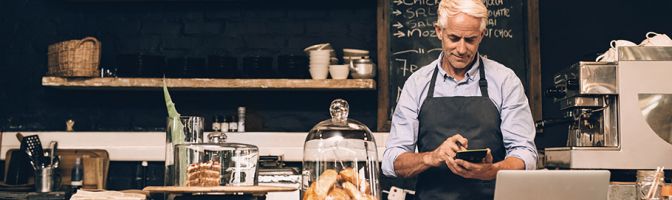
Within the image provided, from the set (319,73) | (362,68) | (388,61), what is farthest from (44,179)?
(388,61)

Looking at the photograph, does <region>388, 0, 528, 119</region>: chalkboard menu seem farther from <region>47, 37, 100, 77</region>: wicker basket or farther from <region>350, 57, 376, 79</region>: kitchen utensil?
<region>47, 37, 100, 77</region>: wicker basket

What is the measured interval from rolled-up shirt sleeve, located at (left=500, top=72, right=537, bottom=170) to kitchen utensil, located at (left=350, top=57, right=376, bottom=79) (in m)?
1.91

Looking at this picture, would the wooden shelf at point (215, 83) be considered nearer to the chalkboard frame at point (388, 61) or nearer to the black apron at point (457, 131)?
the chalkboard frame at point (388, 61)

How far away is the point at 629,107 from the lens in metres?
3.63

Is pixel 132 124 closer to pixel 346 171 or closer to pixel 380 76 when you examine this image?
pixel 380 76

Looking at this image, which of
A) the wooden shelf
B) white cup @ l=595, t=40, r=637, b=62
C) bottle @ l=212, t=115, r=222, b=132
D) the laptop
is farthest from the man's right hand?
bottle @ l=212, t=115, r=222, b=132

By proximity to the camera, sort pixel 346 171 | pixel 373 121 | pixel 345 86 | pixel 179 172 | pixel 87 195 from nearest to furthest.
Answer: pixel 346 171 → pixel 179 172 → pixel 87 195 → pixel 345 86 → pixel 373 121

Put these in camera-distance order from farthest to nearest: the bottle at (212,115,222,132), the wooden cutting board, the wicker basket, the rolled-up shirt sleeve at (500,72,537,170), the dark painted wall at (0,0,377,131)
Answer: the dark painted wall at (0,0,377,131) < the bottle at (212,115,222,132) < the wicker basket < the rolled-up shirt sleeve at (500,72,537,170) < the wooden cutting board

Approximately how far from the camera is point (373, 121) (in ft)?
17.1

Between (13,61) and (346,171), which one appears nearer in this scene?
(346,171)

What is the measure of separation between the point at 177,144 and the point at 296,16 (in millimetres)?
2761

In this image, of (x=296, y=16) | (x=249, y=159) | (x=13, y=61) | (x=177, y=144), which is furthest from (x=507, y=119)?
(x=13, y=61)

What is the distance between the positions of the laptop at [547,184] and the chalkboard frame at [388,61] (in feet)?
9.51

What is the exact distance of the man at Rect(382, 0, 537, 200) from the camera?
2934 millimetres
